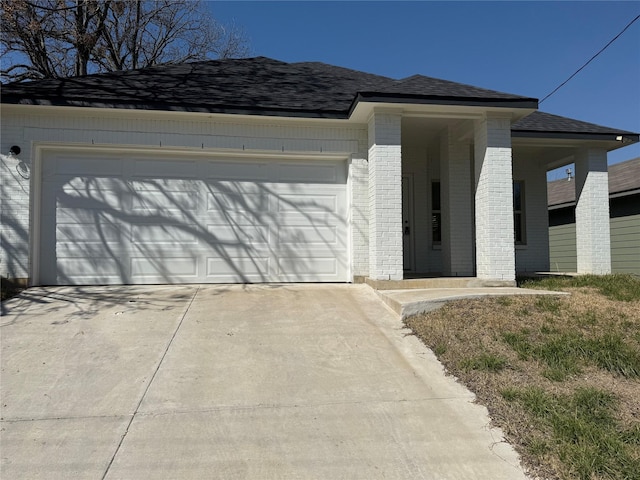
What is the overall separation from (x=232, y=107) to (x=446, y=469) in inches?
272

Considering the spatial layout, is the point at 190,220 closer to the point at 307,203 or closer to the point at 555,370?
the point at 307,203

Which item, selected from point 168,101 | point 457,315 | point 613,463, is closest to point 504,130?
point 457,315

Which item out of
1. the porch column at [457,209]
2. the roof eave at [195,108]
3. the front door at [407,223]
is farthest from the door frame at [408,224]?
the roof eave at [195,108]

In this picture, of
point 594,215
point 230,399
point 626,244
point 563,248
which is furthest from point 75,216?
point 563,248

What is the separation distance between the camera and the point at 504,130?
8.45 meters

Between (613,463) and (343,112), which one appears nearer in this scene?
(613,463)

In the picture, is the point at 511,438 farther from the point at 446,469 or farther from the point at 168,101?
the point at 168,101

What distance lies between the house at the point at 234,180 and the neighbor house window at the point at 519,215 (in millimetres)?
3125

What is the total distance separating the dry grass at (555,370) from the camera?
331 centimetres

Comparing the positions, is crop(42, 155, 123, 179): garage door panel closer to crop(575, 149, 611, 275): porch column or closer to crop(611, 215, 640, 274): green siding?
crop(575, 149, 611, 275): porch column

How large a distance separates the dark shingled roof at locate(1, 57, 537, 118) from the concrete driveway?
359 cm

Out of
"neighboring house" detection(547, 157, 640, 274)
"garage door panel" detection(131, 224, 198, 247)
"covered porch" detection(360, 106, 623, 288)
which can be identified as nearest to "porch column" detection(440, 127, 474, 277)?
"covered porch" detection(360, 106, 623, 288)

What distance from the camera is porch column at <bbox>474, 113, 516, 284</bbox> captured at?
324 inches

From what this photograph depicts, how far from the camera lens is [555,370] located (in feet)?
14.9
